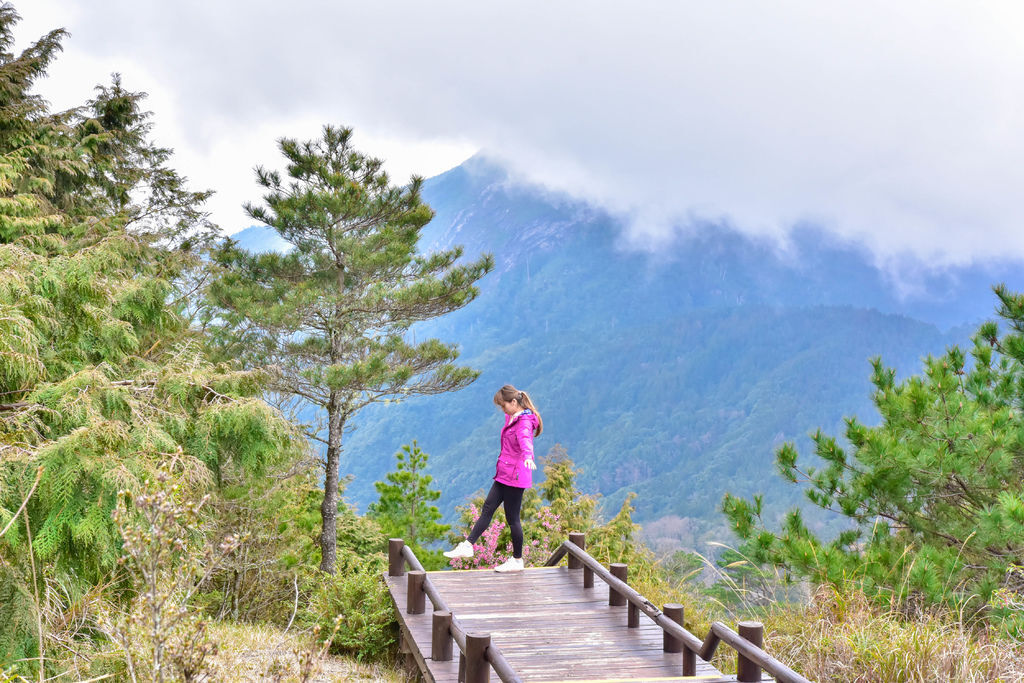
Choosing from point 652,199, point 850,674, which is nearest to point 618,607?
point 850,674

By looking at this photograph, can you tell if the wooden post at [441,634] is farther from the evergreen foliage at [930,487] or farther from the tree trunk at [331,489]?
the tree trunk at [331,489]

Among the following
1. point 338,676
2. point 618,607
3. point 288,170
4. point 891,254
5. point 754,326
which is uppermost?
point 891,254

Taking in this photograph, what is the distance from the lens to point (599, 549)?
39.2 ft

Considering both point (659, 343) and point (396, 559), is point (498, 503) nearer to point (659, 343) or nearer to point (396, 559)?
point (396, 559)

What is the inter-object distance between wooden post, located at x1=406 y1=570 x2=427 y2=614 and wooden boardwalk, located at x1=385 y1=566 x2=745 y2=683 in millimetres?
43

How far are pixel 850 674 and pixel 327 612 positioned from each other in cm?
420

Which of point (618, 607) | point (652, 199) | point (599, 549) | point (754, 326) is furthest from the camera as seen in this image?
point (652, 199)

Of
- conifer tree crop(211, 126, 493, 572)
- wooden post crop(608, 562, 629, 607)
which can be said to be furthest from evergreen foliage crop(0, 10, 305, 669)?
conifer tree crop(211, 126, 493, 572)

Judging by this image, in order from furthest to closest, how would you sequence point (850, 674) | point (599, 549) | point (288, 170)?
1. point (288, 170)
2. point (599, 549)
3. point (850, 674)

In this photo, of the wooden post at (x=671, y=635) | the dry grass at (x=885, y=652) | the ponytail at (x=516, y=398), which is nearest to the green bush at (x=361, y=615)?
the ponytail at (x=516, y=398)

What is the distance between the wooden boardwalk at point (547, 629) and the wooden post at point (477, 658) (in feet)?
1.63

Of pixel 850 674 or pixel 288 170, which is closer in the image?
pixel 850 674

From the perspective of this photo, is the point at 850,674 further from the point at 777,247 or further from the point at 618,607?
the point at 777,247

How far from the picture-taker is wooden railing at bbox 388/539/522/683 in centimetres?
368
